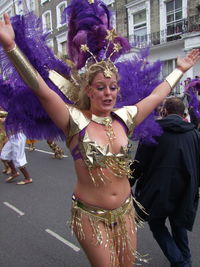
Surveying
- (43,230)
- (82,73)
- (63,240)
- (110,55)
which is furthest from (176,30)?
(82,73)

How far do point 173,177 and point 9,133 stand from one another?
132 centimetres

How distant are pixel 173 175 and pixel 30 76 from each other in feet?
4.60

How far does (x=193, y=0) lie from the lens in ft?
44.9

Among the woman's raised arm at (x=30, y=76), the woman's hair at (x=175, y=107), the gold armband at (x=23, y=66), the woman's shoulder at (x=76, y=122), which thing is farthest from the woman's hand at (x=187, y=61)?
the gold armband at (x=23, y=66)

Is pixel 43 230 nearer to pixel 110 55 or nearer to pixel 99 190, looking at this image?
pixel 99 190

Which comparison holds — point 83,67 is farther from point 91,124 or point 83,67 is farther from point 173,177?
point 173,177

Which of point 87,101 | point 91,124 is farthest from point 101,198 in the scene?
point 87,101

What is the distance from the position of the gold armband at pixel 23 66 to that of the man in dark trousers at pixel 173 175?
3.85 feet

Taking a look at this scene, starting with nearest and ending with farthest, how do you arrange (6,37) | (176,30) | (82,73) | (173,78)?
(6,37), (82,73), (173,78), (176,30)

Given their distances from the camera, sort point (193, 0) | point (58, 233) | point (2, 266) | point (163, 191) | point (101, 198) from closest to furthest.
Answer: point (101, 198)
point (163, 191)
point (2, 266)
point (58, 233)
point (193, 0)

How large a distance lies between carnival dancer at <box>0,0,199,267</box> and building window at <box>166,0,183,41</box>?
1420 cm

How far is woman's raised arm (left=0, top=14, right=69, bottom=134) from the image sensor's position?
1386 mm

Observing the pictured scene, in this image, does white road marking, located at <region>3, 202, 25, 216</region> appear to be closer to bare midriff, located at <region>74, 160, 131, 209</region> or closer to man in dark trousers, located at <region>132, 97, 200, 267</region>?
man in dark trousers, located at <region>132, 97, 200, 267</region>

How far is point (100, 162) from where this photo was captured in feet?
5.56
